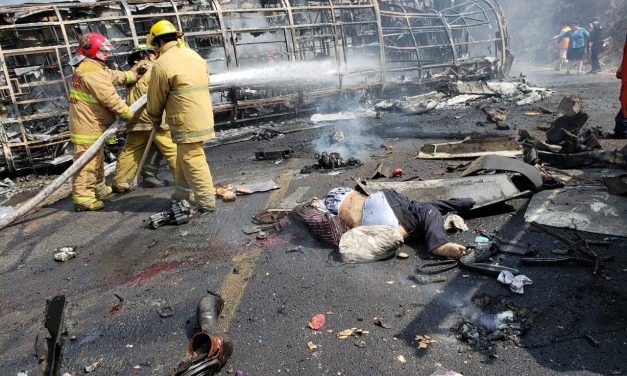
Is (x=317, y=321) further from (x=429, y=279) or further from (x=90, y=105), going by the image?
(x=90, y=105)

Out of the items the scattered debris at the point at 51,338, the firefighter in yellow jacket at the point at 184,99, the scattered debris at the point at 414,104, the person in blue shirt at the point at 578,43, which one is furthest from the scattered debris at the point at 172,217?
the person in blue shirt at the point at 578,43

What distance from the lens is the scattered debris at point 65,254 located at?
4.28 meters

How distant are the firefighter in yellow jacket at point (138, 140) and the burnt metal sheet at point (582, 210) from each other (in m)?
4.72

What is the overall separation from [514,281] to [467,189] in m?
1.66

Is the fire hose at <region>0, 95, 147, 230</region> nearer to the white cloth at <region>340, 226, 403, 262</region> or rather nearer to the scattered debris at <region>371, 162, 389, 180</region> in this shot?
the scattered debris at <region>371, 162, 389, 180</region>

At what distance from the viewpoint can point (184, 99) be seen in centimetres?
473

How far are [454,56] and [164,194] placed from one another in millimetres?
9984

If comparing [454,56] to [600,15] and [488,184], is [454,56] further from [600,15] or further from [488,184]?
[600,15]

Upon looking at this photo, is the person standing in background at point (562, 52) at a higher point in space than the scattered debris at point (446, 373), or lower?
higher

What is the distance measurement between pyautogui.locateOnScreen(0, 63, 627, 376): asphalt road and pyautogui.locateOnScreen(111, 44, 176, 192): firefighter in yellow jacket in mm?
1269

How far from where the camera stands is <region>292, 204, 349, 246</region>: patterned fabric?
3807 mm

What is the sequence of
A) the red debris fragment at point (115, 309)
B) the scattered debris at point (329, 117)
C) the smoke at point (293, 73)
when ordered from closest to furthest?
1. the red debris fragment at point (115, 309)
2. the smoke at point (293, 73)
3. the scattered debris at point (329, 117)

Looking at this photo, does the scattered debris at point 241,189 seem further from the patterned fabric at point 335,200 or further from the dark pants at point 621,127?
the dark pants at point 621,127

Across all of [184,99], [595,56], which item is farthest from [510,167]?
[595,56]
